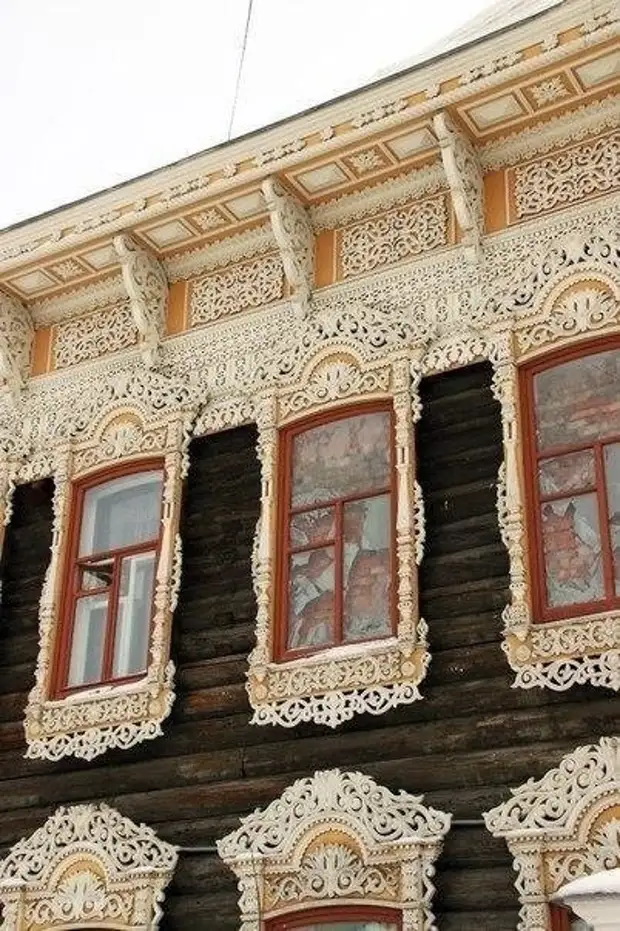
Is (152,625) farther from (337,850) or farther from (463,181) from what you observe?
(463,181)

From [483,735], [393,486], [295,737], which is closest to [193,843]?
[295,737]

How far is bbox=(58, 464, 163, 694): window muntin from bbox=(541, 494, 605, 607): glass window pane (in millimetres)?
3115

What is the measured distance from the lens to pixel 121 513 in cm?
977

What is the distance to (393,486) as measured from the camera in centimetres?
840

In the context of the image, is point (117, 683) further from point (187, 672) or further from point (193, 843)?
point (193, 843)

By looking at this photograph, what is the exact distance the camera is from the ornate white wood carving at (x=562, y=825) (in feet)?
22.0

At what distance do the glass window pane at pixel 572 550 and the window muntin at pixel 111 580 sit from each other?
312 cm

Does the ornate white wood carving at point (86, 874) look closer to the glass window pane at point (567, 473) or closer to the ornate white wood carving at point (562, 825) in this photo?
the ornate white wood carving at point (562, 825)

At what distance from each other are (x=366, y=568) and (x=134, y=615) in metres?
2.00

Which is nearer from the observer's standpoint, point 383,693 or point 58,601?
point 383,693

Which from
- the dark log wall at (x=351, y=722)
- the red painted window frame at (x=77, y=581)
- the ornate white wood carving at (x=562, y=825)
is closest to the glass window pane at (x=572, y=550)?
the dark log wall at (x=351, y=722)

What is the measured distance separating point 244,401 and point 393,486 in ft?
5.20

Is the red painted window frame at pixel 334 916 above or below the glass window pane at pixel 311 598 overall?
below

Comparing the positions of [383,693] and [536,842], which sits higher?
[383,693]
